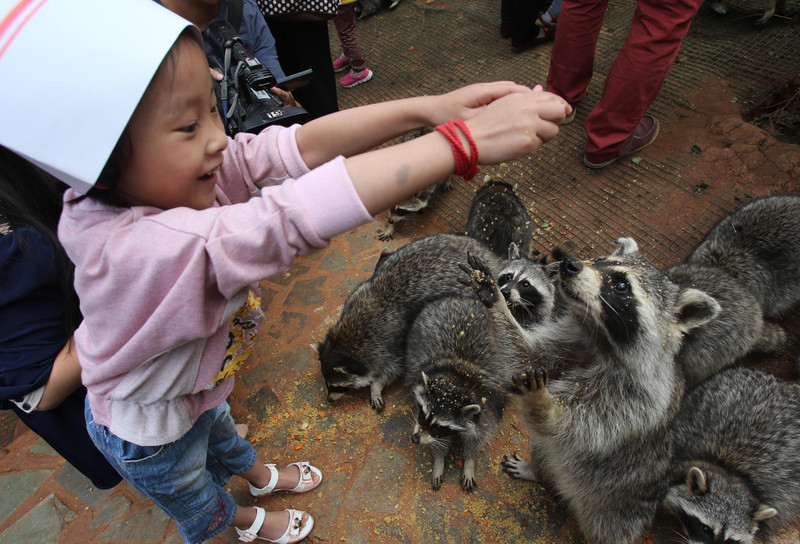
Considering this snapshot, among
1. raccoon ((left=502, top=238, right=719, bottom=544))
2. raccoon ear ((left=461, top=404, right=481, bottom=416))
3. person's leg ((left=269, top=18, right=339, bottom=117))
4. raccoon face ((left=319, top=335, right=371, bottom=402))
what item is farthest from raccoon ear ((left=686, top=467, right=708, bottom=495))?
person's leg ((left=269, top=18, right=339, bottom=117))

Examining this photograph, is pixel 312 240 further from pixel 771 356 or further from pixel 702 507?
pixel 771 356

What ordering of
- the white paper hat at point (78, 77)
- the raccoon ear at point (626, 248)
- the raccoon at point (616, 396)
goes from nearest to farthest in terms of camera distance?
1. the white paper hat at point (78, 77)
2. the raccoon at point (616, 396)
3. the raccoon ear at point (626, 248)

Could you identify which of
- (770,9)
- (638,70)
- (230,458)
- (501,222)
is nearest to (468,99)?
(230,458)

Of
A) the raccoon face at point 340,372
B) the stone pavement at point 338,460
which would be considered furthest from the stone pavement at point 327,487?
the raccoon face at point 340,372

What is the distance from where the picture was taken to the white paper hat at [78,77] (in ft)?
3.68

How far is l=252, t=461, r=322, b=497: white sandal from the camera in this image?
3084mm

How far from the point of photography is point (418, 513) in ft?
10.2

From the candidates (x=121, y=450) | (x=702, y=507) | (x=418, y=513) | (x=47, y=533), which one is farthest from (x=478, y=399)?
(x=47, y=533)

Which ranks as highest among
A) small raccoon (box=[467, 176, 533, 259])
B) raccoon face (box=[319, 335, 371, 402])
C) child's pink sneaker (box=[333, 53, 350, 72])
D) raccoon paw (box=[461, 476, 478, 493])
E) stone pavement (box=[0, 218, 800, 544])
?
child's pink sneaker (box=[333, 53, 350, 72])

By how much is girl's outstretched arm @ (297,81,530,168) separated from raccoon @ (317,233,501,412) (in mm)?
2139

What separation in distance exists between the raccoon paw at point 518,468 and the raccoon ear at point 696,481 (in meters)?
0.95

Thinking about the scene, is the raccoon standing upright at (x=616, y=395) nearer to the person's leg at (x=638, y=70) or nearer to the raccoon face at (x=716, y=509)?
the raccoon face at (x=716, y=509)

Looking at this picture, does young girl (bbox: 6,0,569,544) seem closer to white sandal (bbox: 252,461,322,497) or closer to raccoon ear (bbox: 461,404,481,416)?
white sandal (bbox: 252,461,322,497)

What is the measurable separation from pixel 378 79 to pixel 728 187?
518 cm
